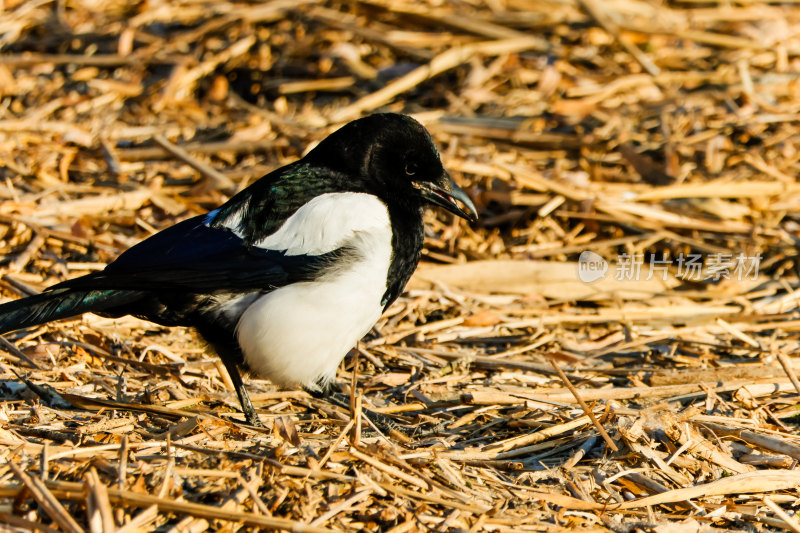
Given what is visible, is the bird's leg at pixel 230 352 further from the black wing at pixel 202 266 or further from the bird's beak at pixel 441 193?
the bird's beak at pixel 441 193

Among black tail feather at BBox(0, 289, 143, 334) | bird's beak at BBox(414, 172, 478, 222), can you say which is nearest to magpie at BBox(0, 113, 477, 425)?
black tail feather at BBox(0, 289, 143, 334)

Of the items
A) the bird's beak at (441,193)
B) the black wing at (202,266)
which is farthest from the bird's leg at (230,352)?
the bird's beak at (441,193)

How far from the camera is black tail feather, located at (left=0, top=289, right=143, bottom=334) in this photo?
2.78 metres

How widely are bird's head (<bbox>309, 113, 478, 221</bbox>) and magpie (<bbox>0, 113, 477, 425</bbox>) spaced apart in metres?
0.08

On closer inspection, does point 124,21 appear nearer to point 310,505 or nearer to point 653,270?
point 653,270

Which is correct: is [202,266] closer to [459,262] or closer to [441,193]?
[441,193]

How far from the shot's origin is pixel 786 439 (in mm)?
2879

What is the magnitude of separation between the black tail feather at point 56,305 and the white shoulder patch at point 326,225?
0.45 meters

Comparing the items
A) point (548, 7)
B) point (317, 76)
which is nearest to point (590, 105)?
point (548, 7)

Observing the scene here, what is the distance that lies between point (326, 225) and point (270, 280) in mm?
235

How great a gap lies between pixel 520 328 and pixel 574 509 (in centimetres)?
154

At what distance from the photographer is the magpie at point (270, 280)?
2879 mm

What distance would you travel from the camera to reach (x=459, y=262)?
4238mm

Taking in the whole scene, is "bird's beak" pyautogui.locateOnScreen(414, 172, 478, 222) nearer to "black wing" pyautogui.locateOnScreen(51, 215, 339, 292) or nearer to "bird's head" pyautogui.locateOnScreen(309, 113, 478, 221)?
"bird's head" pyautogui.locateOnScreen(309, 113, 478, 221)
